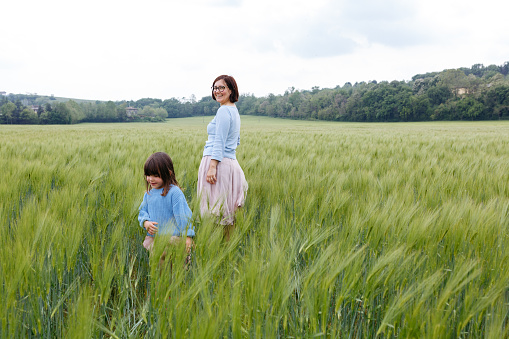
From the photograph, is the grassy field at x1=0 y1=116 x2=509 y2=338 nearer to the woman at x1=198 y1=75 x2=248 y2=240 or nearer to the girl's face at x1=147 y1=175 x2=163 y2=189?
the girl's face at x1=147 y1=175 x2=163 y2=189

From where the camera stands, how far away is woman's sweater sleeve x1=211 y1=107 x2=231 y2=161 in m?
2.29

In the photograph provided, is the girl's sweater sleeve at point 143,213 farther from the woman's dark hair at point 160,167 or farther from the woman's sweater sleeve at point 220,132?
the woman's sweater sleeve at point 220,132

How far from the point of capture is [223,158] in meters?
2.43

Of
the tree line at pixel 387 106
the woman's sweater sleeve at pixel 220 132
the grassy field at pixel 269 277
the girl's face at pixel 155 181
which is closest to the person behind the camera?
the grassy field at pixel 269 277

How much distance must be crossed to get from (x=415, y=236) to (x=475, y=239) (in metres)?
0.27

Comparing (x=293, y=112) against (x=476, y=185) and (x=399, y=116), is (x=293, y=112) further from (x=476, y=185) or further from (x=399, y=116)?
(x=476, y=185)

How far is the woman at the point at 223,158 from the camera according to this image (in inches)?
90.7

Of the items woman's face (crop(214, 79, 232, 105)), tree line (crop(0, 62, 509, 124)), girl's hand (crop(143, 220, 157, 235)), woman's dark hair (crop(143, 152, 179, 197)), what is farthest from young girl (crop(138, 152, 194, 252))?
tree line (crop(0, 62, 509, 124))

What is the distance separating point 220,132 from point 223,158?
0.24 meters

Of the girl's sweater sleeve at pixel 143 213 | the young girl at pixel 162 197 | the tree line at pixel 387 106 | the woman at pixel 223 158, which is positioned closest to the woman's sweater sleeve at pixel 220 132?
the woman at pixel 223 158

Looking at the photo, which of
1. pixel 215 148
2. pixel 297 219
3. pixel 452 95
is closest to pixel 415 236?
pixel 297 219

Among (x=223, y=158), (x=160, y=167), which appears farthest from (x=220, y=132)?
(x=160, y=167)

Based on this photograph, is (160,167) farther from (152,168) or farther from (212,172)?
(212,172)

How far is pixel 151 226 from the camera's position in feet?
5.44
